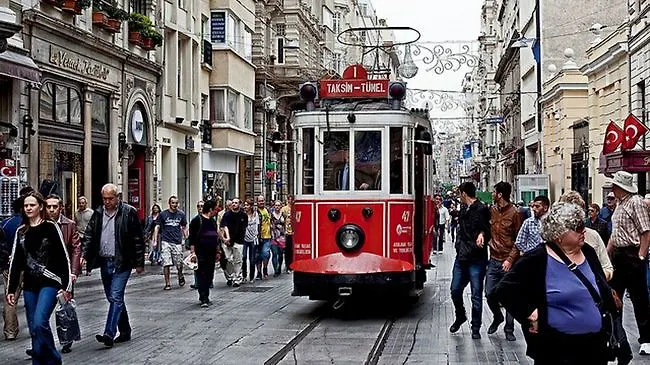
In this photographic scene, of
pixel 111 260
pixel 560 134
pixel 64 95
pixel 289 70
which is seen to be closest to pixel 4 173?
pixel 64 95

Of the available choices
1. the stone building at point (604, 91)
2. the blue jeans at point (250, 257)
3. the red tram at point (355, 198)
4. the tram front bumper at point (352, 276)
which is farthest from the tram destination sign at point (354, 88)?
the stone building at point (604, 91)

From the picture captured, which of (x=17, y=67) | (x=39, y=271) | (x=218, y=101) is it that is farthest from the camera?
(x=218, y=101)

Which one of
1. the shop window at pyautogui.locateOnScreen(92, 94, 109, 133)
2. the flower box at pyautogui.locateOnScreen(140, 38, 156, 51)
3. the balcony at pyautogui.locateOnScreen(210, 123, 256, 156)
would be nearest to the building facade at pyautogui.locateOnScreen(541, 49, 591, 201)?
the balcony at pyautogui.locateOnScreen(210, 123, 256, 156)

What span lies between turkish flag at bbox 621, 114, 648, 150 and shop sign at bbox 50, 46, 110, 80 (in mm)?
13331

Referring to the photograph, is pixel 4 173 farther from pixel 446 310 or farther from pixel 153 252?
pixel 446 310

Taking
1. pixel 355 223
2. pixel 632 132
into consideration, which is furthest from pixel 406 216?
pixel 632 132

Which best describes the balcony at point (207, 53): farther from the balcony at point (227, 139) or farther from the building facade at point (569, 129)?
the building facade at point (569, 129)

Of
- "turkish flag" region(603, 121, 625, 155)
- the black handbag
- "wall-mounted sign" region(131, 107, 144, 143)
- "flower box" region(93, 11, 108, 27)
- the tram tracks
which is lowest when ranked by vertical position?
the tram tracks

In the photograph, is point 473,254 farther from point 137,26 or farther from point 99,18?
point 137,26

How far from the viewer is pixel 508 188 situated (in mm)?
11453

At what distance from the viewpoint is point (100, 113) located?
86.7 ft

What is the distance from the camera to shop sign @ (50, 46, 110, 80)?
22.7 metres

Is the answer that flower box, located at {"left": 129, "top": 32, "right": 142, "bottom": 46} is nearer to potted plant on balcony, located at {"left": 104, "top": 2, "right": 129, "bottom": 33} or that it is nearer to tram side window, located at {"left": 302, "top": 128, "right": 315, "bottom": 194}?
potted plant on balcony, located at {"left": 104, "top": 2, "right": 129, "bottom": 33}

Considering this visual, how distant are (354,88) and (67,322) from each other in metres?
5.71
